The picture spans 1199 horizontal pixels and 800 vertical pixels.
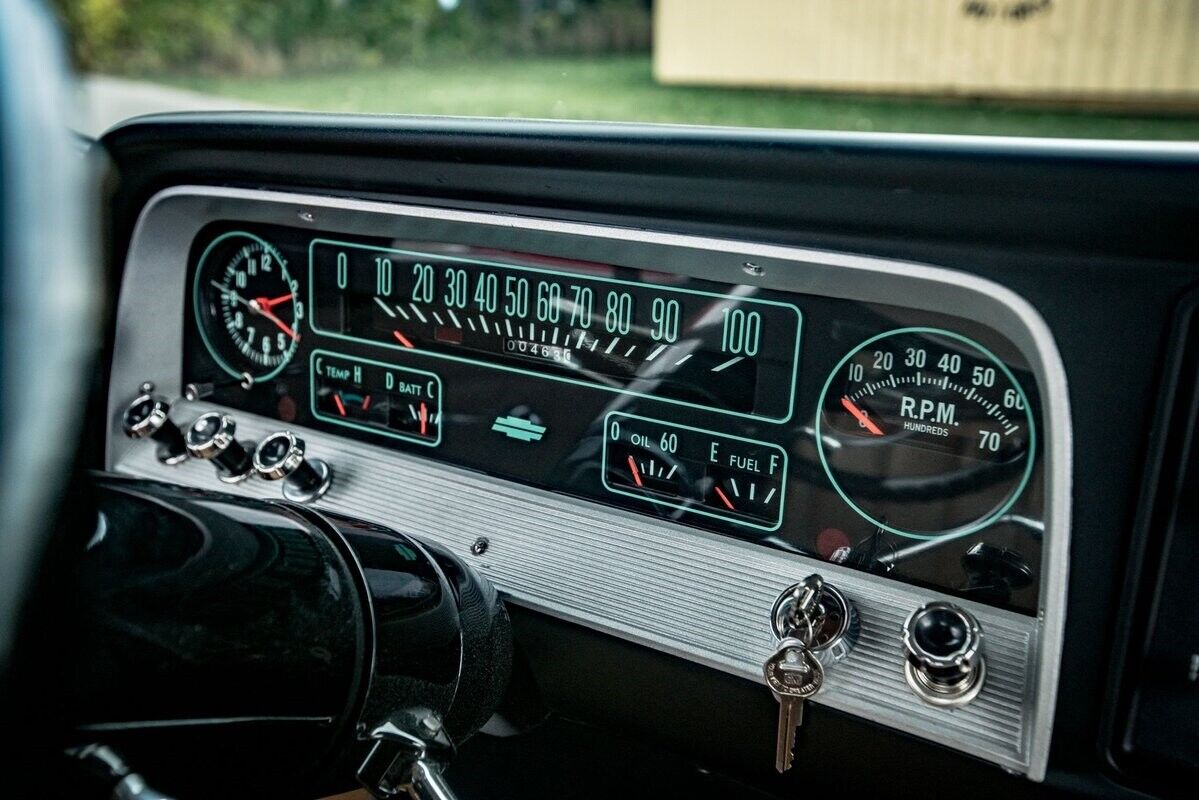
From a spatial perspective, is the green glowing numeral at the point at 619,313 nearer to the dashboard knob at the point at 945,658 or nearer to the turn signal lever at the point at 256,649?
the turn signal lever at the point at 256,649

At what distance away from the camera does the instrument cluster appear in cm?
144

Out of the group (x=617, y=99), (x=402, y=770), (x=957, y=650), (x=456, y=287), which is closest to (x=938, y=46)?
(x=617, y=99)

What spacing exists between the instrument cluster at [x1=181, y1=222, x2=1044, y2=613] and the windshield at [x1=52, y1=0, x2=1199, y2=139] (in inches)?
216

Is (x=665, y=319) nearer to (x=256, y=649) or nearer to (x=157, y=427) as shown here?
(x=256, y=649)

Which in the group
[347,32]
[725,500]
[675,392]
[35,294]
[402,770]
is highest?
→ [35,294]

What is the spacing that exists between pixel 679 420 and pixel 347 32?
877 cm

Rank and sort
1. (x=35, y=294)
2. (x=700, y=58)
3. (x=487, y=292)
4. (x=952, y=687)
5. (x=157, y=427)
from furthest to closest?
(x=700, y=58), (x=157, y=427), (x=487, y=292), (x=952, y=687), (x=35, y=294)

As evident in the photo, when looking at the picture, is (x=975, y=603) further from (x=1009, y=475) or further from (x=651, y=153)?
(x=651, y=153)

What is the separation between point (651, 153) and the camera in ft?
4.68

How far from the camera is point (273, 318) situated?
2010mm

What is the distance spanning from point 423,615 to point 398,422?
62cm

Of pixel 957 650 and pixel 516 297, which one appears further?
pixel 516 297

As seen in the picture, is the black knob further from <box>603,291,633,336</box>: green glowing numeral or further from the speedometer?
the speedometer

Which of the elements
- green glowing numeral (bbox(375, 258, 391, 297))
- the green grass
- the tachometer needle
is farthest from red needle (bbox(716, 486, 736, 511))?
the green grass
